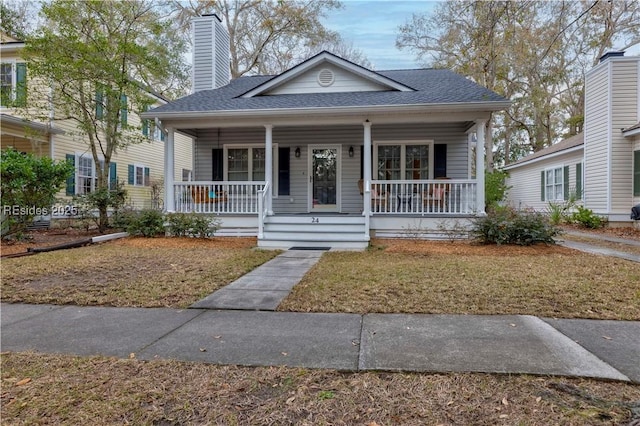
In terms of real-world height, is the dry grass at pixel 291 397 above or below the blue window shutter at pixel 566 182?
below

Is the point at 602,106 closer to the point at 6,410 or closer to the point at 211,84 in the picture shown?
the point at 211,84

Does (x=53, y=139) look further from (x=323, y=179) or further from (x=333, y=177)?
(x=333, y=177)

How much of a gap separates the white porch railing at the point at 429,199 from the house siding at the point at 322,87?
292cm

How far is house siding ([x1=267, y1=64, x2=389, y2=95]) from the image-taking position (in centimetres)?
1063

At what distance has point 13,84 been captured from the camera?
12539 millimetres

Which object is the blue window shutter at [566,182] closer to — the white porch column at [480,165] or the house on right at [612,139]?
the house on right at [612,139]

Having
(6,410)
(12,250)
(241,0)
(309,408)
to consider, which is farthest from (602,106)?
(241,0)

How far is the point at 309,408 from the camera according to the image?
1.97m

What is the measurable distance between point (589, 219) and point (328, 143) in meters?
9.16

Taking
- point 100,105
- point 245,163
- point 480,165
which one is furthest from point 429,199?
point 100,105

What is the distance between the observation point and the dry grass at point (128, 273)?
4215mm

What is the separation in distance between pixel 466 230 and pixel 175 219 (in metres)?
6.99

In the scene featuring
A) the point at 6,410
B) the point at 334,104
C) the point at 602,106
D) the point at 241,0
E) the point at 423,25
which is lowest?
the point at 6,410

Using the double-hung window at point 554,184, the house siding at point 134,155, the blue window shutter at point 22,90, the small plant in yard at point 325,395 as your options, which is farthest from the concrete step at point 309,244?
the double-hung window at point 554,184
